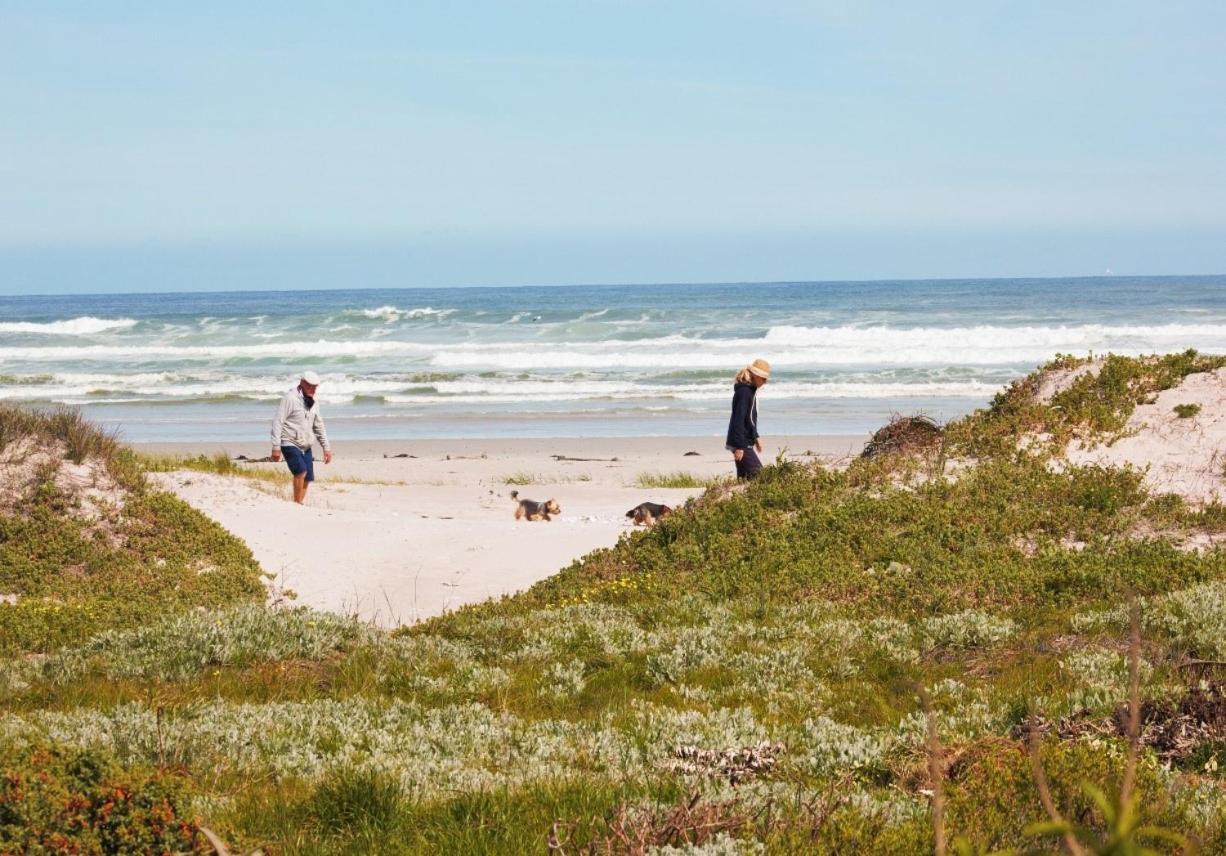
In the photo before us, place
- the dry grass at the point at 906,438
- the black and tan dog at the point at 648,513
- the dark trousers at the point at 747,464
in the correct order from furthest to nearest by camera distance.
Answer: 1. the black and tan dog at the point at 648,513
2. the dark trousers at the point at 747,464
3. the dry grass at the point at 906,438

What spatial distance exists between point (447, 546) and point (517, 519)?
206cm

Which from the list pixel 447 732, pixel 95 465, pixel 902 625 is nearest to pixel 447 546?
pixel 95 465

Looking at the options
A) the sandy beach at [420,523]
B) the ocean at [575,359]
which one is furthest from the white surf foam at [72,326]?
the sandy beach at [420,523]

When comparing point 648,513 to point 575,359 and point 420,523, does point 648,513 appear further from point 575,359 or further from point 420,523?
point 575,359

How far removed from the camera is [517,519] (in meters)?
16.1

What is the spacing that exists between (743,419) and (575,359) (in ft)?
125

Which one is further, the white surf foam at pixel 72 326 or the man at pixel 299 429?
the white surf foam at pixel 72 326

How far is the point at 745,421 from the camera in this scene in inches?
561

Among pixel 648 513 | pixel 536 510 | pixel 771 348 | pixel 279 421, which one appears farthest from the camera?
pixel 771 348

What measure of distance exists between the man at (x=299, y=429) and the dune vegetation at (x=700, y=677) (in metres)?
2.54

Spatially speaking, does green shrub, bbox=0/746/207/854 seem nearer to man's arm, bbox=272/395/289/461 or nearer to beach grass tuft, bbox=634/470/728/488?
man's arm, bbox=272/395/289/461

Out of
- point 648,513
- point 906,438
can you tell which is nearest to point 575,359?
point 648,513

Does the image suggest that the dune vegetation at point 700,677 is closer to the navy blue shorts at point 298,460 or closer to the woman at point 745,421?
the woman at point 745,421

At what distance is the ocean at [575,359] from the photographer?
33.7 meters
